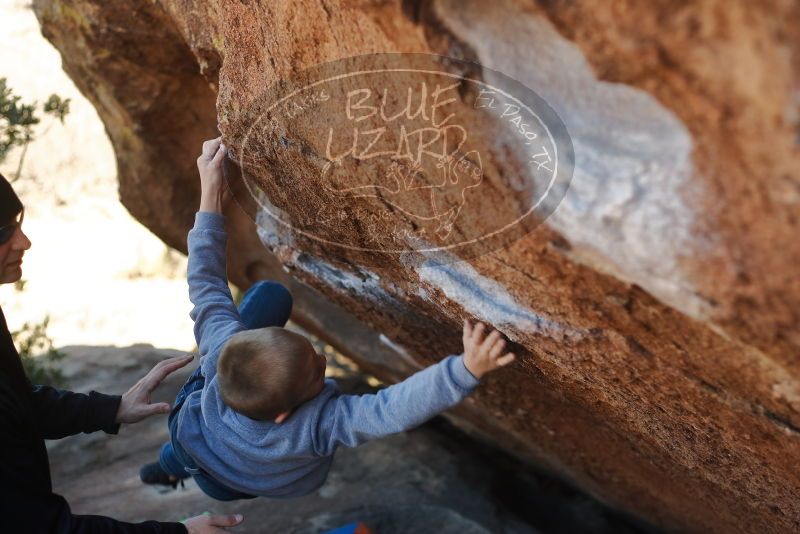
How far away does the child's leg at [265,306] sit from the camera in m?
2.52

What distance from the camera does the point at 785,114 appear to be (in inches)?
35.5

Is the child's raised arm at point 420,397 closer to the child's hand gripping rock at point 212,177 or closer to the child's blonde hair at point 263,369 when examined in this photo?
the child's blonde hair at point 263,369

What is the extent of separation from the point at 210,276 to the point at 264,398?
18.1 inches

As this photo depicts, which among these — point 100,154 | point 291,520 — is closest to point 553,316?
point 291,520

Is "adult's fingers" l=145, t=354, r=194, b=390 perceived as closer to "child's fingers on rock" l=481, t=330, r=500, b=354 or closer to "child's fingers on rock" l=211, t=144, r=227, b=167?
"child's fingers on rock" l=211, t=144, r=227, b=167

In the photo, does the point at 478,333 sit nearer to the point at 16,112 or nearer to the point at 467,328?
the point at 467,328

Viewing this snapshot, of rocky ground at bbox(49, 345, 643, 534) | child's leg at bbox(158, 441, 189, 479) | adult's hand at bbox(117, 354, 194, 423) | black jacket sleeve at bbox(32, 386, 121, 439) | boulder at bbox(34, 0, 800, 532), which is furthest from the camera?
rocky ground at bbox(49, 345, 643, 534)

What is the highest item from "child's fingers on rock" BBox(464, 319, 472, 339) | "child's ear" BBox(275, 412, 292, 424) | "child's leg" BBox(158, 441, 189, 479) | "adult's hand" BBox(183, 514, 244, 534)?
"child's fingers on rock" BBox(464, 319, 472, 339)

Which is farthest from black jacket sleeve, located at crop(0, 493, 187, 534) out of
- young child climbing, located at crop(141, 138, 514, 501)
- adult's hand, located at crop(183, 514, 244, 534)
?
young child climbing, located at crop(141, 138, 514, 501)

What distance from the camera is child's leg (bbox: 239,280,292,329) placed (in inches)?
99.1

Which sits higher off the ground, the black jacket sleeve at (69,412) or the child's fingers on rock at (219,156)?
the child's fingers on rock at (219,156)

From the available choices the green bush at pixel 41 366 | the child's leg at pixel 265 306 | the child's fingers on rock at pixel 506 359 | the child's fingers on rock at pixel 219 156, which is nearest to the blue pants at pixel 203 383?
the child's leg at pixel 265 306

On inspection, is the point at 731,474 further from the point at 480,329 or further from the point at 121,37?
the point at 121,37

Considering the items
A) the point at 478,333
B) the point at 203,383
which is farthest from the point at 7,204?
the point at 478,333
